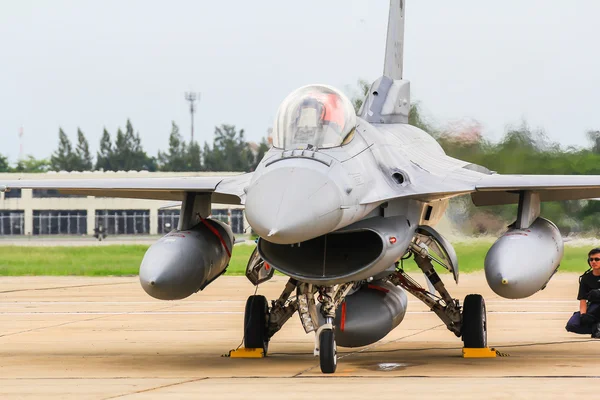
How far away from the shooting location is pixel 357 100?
67.7 feet

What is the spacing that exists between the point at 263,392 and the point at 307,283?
2.05 metres

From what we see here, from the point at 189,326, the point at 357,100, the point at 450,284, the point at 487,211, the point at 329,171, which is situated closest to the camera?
the point at 329,171

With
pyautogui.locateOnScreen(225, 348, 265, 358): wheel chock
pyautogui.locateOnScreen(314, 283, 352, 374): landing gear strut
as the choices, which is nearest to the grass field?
pyautogui.locateOnScreen(225, 348, 265, 358): wheel chock

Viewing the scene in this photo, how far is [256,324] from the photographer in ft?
42.5

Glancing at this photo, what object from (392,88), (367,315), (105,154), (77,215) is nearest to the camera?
(367,315)

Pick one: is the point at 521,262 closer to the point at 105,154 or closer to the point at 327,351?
the point at 327,351

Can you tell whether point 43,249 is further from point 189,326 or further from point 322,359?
point 322,359

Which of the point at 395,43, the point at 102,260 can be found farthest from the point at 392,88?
Answer: the point at 102,260

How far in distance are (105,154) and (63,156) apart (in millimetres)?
4709

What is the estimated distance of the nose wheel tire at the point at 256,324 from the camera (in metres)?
12.9

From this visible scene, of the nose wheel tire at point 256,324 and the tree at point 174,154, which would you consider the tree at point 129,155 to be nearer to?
the tree at point 174,154

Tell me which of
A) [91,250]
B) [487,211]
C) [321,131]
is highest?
[321,131]

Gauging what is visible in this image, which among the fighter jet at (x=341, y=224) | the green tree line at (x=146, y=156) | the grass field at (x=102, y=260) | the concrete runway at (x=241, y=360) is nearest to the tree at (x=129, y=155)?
the green tree line at (x=146, y=156)

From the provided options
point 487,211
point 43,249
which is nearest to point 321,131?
point 487,211
